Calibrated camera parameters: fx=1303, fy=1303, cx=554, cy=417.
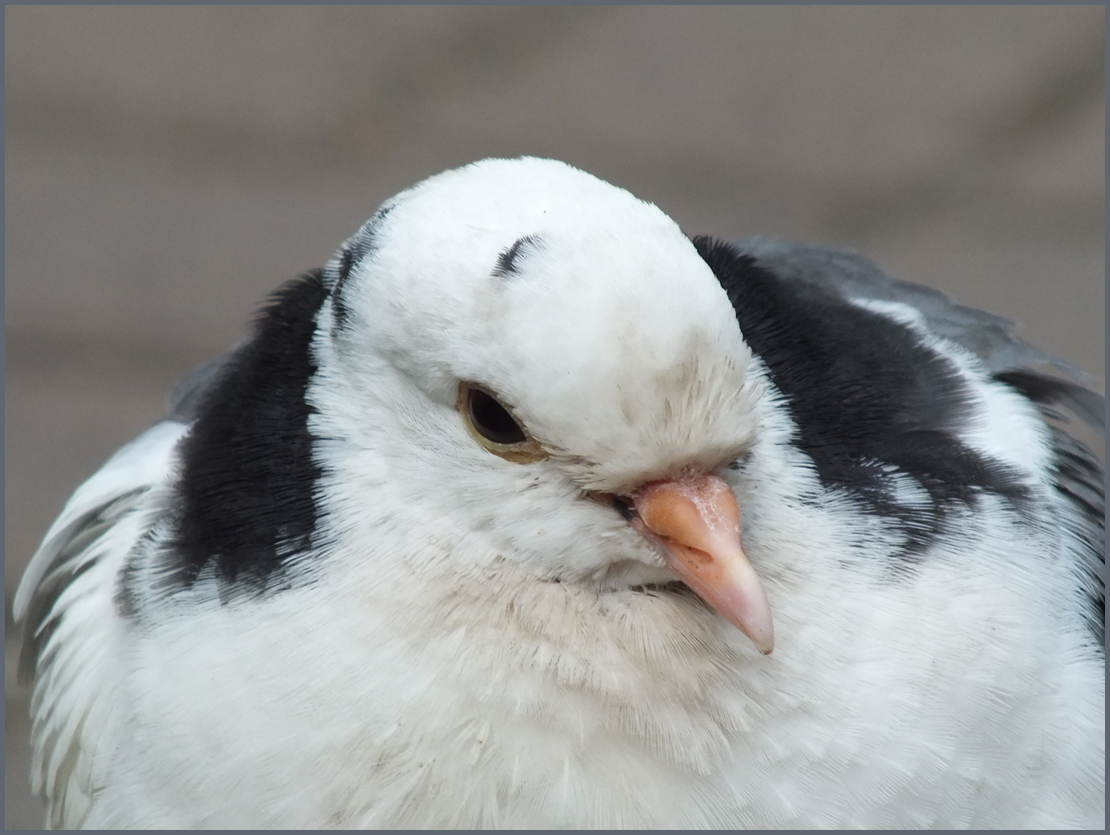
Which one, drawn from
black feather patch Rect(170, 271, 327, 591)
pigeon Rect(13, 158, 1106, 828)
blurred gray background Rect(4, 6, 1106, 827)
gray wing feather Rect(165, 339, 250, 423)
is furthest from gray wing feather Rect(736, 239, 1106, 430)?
blurred gray background Rect(4, 6, 1106, 827)

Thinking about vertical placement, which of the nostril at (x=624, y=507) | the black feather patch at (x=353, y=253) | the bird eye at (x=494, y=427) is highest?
the black feather patch at (x=353, y=253)

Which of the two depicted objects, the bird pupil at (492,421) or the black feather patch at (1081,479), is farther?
the black feather patch at (1081,479)

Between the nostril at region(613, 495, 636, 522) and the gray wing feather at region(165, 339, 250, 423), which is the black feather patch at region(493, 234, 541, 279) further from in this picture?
the gray wing feather at region(165, 339, 250, 423)

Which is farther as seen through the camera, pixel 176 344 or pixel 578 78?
pixel 578 78

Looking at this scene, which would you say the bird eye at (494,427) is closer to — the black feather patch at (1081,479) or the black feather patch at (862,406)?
the black feather patch at (862,406)

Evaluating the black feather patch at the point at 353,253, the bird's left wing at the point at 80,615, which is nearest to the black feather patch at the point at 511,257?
the black feather patch at the point at 353,253

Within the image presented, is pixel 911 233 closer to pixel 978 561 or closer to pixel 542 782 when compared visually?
pixel 978 561

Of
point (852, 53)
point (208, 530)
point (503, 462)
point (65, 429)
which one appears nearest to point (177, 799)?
point (208, 530)
